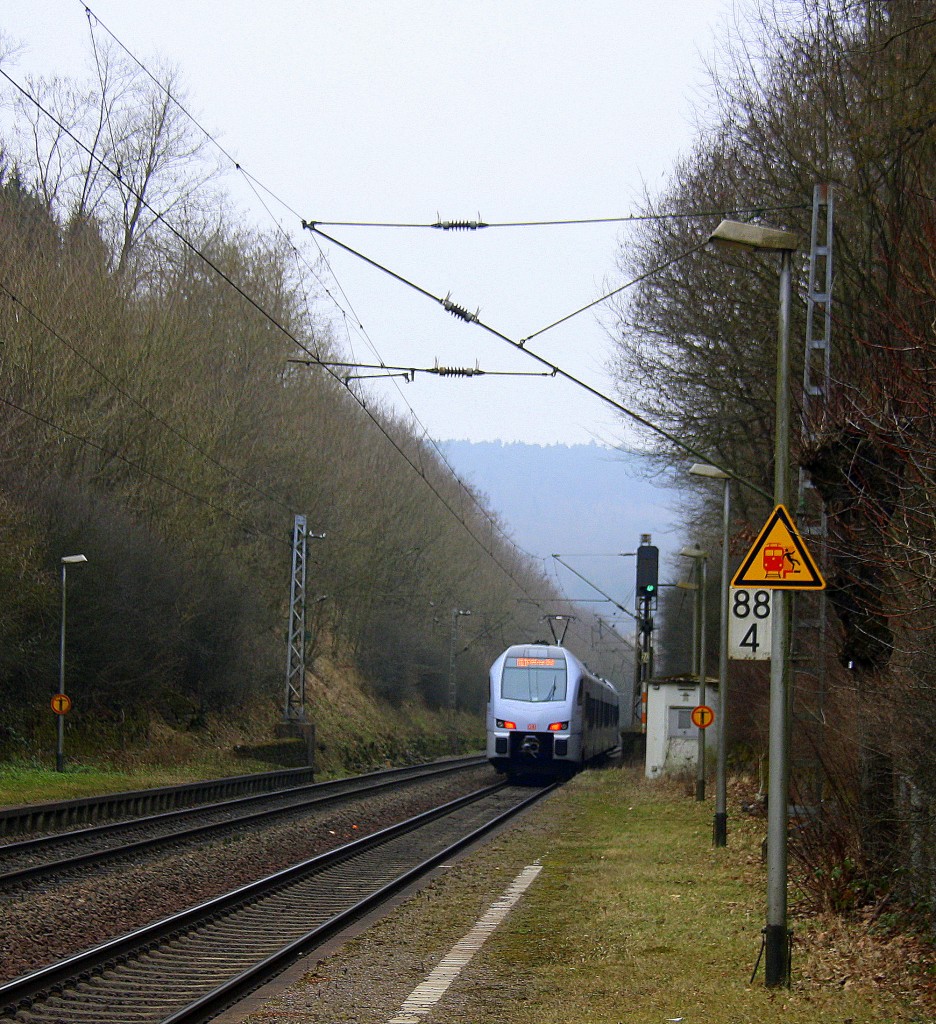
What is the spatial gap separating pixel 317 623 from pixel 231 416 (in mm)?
13413

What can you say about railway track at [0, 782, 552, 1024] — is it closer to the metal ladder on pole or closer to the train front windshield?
the metal ladder on pole

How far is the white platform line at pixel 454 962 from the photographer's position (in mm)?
8742

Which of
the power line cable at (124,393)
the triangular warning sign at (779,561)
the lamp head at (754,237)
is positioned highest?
the power line cable at (124,393)

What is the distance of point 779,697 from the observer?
973cm

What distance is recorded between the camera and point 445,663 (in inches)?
2835

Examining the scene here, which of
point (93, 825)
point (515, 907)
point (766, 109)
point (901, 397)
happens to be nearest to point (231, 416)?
point (93, 825)

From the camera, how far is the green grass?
28.8 ft

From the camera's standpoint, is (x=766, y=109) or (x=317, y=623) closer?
(x=766, y=109)

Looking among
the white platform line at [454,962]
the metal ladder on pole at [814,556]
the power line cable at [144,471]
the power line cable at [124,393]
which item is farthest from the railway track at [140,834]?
the power line cable at [124,393]

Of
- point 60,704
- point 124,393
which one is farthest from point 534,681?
point 124,393

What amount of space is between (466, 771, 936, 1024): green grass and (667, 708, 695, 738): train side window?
14186 mm

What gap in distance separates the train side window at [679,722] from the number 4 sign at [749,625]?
2076 centimetres

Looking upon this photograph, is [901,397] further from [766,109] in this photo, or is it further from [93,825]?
[93,825]

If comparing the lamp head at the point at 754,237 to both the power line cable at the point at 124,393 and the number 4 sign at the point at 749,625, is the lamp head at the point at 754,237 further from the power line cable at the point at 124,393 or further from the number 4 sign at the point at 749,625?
the power line cable at the point at 124,393
